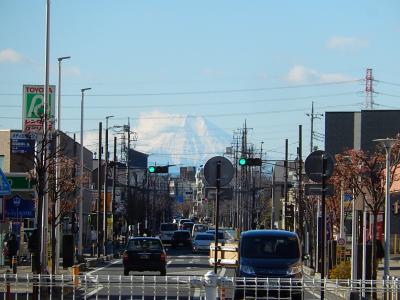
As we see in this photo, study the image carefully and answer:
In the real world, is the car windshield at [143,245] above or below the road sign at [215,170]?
below

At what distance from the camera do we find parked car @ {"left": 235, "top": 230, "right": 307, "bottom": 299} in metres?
22.2

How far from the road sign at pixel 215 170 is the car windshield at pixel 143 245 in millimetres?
16764

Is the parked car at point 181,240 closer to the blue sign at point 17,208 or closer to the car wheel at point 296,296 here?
the blue sign at point 17,208

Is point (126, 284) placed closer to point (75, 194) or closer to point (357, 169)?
point (357, 169)

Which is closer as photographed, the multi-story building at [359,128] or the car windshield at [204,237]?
the car windshield at [204,237]

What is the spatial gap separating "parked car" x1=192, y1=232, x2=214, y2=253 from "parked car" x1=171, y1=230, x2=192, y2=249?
29.8ft

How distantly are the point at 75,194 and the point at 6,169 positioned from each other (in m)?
6.23

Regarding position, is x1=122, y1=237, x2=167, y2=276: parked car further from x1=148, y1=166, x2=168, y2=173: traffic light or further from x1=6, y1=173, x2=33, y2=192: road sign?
x1=6, y1=173, x2=33, y2=192: road sign

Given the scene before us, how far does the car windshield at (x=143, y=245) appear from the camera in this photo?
3538 centimetres

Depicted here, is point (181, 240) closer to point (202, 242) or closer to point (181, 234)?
point (181, 234)

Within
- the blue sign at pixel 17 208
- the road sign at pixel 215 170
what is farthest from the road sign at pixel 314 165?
the blue sign at pixel 17 208

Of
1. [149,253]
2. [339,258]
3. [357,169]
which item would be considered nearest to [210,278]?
[357,169]

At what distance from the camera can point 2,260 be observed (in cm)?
4128

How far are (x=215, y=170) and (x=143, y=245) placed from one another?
17.1 meters
